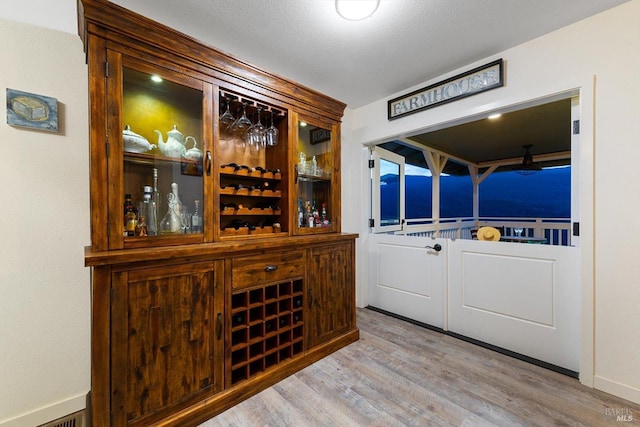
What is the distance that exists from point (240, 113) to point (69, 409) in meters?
2.18

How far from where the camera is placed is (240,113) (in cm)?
202

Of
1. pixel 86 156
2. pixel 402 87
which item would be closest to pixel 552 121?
pixel 402 87

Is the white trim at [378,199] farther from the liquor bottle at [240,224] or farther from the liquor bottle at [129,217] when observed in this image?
the liquor bottle at [129,217]

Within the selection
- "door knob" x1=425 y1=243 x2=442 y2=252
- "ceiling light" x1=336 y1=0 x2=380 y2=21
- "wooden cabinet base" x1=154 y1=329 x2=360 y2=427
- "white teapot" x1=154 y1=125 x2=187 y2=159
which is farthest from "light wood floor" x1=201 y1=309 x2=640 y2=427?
"ceiling light" x1=336 y1=0 x2=380 y2=21

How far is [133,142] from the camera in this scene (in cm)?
145

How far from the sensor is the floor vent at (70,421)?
147cm

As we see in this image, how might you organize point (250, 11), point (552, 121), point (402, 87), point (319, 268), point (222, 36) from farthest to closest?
point (552, 121)
point (402, 87)
point (319, 268)
point (222, 36)
point (250, 11)

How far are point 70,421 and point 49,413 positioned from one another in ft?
0.39

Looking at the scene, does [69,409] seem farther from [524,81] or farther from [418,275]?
[524,81]

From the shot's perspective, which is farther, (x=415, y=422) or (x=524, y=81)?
(x=524, y=81)

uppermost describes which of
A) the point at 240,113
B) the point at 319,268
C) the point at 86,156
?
the point at 240,113

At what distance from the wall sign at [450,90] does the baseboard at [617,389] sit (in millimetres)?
2240

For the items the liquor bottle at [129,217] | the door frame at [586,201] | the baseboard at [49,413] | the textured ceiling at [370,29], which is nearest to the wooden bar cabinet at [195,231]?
the liquor bottle at [129,217]

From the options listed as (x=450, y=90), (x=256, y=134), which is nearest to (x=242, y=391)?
(x=256, y=134)
